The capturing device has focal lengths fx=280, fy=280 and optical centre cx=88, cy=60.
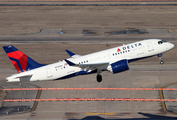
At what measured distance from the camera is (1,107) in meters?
49.2

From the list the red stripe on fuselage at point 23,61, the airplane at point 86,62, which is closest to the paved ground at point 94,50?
the airplane at point 86,62

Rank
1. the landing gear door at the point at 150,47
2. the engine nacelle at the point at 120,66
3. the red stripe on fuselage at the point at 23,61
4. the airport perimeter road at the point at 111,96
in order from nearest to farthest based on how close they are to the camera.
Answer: the engine nacelle at the point at 120,66, the airport perimeter road at the point at 111,96, the red stripe on fuselage at the point at 23,61, the landing gear door at the point at 150,47

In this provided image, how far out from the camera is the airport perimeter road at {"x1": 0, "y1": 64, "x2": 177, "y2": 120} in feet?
152

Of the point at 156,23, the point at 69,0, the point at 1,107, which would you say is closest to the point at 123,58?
the point at 1,107

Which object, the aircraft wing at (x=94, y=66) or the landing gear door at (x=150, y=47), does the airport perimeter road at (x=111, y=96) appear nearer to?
the aircraft wing at (x=94, y=66)

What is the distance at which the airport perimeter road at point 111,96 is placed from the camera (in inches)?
1822

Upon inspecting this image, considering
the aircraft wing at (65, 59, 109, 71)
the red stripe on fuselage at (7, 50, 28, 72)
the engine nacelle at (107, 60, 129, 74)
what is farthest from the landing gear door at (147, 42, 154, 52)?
the red stripe on fuselage at (7, 50, 28, 72)

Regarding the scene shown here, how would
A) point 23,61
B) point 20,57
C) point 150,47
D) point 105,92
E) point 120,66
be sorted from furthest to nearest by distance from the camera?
point 105,92, point 150,47, point 23,61, point 20,57, point 120,66

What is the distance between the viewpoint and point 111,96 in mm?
51188

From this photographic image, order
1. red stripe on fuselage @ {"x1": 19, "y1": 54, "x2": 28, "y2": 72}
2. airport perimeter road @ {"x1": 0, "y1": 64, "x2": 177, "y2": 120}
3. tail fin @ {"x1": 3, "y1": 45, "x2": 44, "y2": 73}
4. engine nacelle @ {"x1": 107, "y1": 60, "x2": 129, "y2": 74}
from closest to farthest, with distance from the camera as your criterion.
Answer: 1. engine nacelle @ {"x1": 107, "y1": 60, "x2": 129, "y2": 74}
2. tail fin @ {"x1": 3, "y1": 45, "x2": 44, "y2": 73}
3. airport perimeter road @ {"x1": 0, "y1": 64, "x2": 177, "y2": 120}
4. red stripe on fuselage @ {"x1": 19, "y1": 54, "x2": 28, "y2": 72}

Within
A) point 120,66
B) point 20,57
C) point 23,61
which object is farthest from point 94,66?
point 20,57

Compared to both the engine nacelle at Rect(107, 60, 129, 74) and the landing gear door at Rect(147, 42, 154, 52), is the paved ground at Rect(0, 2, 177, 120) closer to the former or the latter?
the engine nacelle at Rect(107, 60, 129, 74)

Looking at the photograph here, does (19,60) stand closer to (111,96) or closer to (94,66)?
(94,66)

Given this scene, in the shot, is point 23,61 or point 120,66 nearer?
point 120,66
